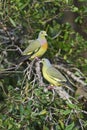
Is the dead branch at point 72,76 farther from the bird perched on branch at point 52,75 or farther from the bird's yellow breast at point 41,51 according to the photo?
the bird's yellow breast at point 41,51

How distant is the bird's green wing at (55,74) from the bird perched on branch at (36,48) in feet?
1.07

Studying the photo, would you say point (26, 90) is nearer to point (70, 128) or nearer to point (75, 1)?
point (70, 128)

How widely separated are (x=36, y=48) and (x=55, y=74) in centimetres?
76

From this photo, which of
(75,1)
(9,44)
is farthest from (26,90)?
(75,1)

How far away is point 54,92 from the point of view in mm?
4781

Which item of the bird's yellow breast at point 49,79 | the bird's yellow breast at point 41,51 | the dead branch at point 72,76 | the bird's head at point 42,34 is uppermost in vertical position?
the bird's head at point 42,34

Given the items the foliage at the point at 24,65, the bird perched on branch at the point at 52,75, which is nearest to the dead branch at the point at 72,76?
the bird perched on branch at the point at 52,75

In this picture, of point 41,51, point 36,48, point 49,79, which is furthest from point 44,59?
point 36,48

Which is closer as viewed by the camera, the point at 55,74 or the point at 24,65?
the point at 55,74

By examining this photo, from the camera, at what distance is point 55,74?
210 inches

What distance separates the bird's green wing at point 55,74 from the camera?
5.25 m

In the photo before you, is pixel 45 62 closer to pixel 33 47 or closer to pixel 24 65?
pixel 24 65

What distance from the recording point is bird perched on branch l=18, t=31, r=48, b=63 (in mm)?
5590

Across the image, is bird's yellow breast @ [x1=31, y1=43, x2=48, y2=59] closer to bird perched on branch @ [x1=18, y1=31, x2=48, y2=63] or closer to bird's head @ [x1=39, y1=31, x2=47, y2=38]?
bird perched on branch @ [x1=18, y1=31, x2=48, y2=63]
